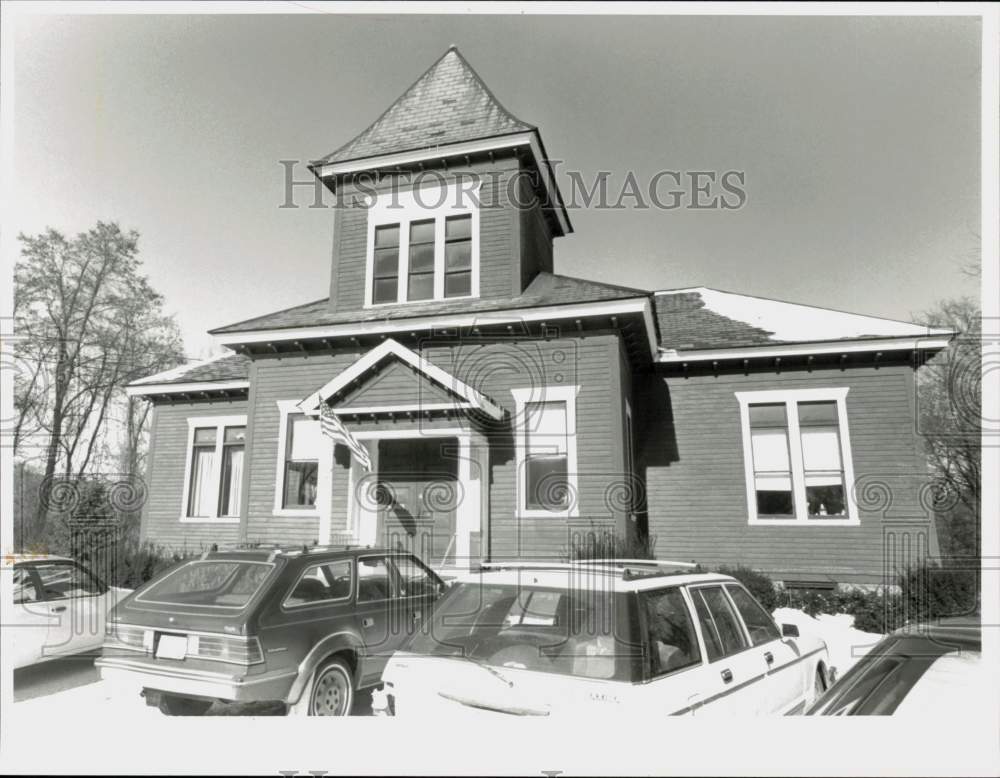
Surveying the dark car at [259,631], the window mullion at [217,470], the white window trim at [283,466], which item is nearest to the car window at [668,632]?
the dark car at [259,631]

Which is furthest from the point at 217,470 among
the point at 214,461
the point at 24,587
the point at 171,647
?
the point at 171,647

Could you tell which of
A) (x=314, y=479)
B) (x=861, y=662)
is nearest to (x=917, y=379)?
(x=861, y=662)

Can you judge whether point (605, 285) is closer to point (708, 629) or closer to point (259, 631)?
Result: point (708, 629)

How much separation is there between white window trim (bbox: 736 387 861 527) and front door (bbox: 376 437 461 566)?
429 cm

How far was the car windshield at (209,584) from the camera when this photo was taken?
4.27 meters

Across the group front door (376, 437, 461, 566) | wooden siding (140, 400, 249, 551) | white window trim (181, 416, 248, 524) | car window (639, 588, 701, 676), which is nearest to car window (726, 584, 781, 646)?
car window (639, 588, 701, 676)

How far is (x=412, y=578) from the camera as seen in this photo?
521 cm

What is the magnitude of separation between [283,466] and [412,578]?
4716 mm

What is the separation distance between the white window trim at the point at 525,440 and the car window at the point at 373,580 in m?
3.59

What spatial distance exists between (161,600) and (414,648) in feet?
7.02

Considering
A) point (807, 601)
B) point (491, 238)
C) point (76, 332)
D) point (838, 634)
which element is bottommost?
point (838, 634)

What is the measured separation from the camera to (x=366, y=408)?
815 centimetres

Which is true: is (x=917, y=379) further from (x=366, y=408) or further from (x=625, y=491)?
(x=366, y=408)

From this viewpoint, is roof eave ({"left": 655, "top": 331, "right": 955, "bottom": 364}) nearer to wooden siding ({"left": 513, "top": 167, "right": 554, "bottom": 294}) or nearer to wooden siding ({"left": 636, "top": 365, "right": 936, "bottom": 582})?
wooden siding ({"left": 636, "top": 365, "right": 936, "bottom": 582})
